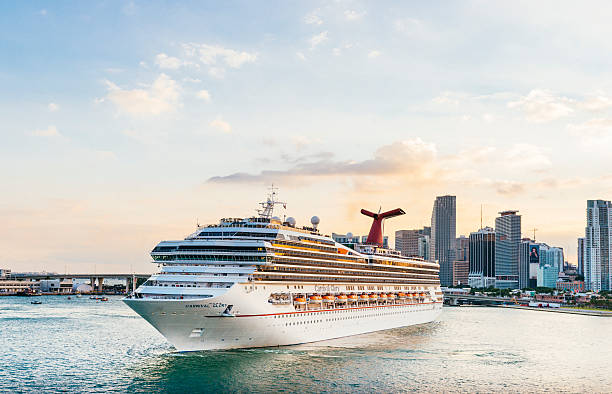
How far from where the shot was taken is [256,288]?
60375mm

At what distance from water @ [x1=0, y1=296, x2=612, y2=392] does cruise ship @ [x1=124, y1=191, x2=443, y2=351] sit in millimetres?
2020

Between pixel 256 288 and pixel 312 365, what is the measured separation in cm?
984

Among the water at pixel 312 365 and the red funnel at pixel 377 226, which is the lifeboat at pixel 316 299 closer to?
the water at pixel 312 365

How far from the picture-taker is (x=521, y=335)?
3787 inches

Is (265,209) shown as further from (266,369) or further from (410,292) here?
(410,292)

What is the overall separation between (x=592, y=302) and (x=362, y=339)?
152m

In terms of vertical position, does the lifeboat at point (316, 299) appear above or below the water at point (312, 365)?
above

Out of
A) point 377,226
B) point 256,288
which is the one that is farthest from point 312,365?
point 377,226

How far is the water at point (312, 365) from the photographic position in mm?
50125

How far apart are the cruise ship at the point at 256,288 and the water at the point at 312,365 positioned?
79.5 inches

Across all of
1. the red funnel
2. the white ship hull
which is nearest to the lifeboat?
the white ship hull

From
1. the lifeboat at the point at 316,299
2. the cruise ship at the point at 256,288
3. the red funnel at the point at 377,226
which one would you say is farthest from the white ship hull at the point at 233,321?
the red funnel at the point at 377,226

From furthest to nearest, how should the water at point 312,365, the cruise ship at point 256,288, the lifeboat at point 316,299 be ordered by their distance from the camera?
1. the lifeboat at point 316,299
2. the cruise ship at point 256,288
3. the water at point 312,365

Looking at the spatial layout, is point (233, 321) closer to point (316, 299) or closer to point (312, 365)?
point (312, 365)
